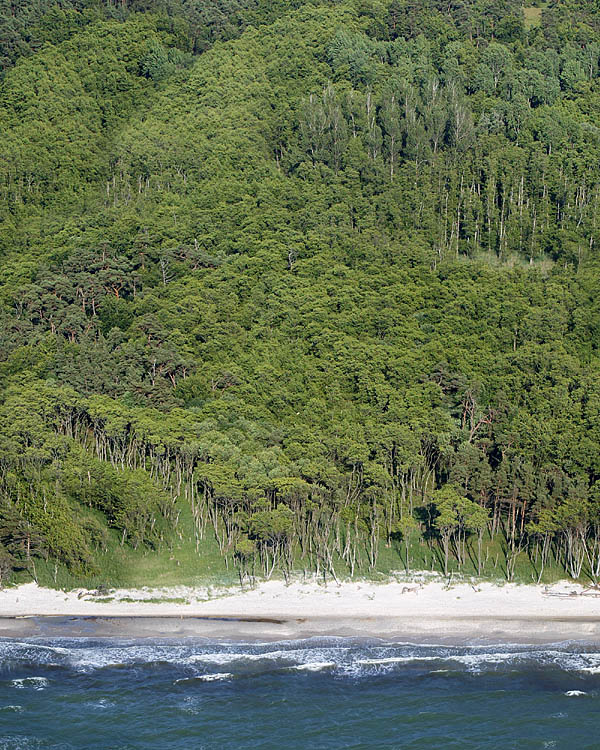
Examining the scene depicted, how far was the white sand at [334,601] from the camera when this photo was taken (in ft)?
250

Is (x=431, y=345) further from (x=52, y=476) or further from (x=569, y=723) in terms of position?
(x=569, y=723)

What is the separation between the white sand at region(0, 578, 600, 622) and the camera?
76125 mm

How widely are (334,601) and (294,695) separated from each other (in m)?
13.9

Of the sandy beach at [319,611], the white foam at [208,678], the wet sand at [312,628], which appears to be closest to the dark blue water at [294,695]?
the white foam at [208,678]

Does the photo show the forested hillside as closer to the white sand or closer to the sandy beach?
the white sand

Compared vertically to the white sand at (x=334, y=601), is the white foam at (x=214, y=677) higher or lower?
lower

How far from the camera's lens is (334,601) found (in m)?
77.8

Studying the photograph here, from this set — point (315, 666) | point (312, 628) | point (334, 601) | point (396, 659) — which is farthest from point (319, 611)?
point (396, 659)

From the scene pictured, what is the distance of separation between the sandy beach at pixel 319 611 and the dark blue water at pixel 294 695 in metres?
2.14

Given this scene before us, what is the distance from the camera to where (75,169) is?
159250 millimetres

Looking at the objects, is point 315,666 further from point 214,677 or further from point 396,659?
point 214,677

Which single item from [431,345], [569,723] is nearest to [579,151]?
[431,345]

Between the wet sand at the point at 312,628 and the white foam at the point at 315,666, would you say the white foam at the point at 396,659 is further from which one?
the wet sand at the point at 312,628

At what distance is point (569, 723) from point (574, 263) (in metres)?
80.4
